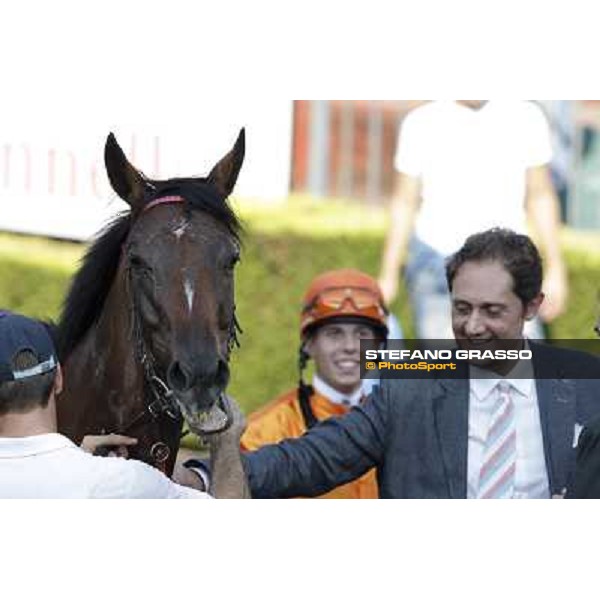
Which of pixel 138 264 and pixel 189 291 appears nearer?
pixel 189 291

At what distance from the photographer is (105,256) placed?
446 centimetres

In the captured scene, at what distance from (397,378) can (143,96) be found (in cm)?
134

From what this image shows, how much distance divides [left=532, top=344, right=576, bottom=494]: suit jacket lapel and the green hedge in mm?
458

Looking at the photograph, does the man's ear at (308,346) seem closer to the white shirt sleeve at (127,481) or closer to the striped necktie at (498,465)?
the striped necktie at (498,465)

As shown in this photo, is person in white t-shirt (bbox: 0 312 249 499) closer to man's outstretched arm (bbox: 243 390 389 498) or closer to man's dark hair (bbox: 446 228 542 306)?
man's outstretched arm (bbox: 243 390 389 498)

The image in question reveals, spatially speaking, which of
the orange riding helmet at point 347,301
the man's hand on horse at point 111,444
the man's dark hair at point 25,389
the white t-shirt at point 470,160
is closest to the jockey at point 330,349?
the orange riding helmet at point 347,301

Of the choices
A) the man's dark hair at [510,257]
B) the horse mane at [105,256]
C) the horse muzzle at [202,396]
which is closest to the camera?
the horse muzzle at [202,396]

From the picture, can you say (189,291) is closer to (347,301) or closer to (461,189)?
(347,301)

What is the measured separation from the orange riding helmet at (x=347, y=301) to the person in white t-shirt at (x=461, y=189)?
0.18 feet

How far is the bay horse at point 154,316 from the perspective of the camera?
4.13 metres

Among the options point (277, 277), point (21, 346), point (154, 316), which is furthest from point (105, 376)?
point (277, 277)

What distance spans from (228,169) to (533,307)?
1072 millimetres

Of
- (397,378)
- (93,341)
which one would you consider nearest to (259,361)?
(397,378)
